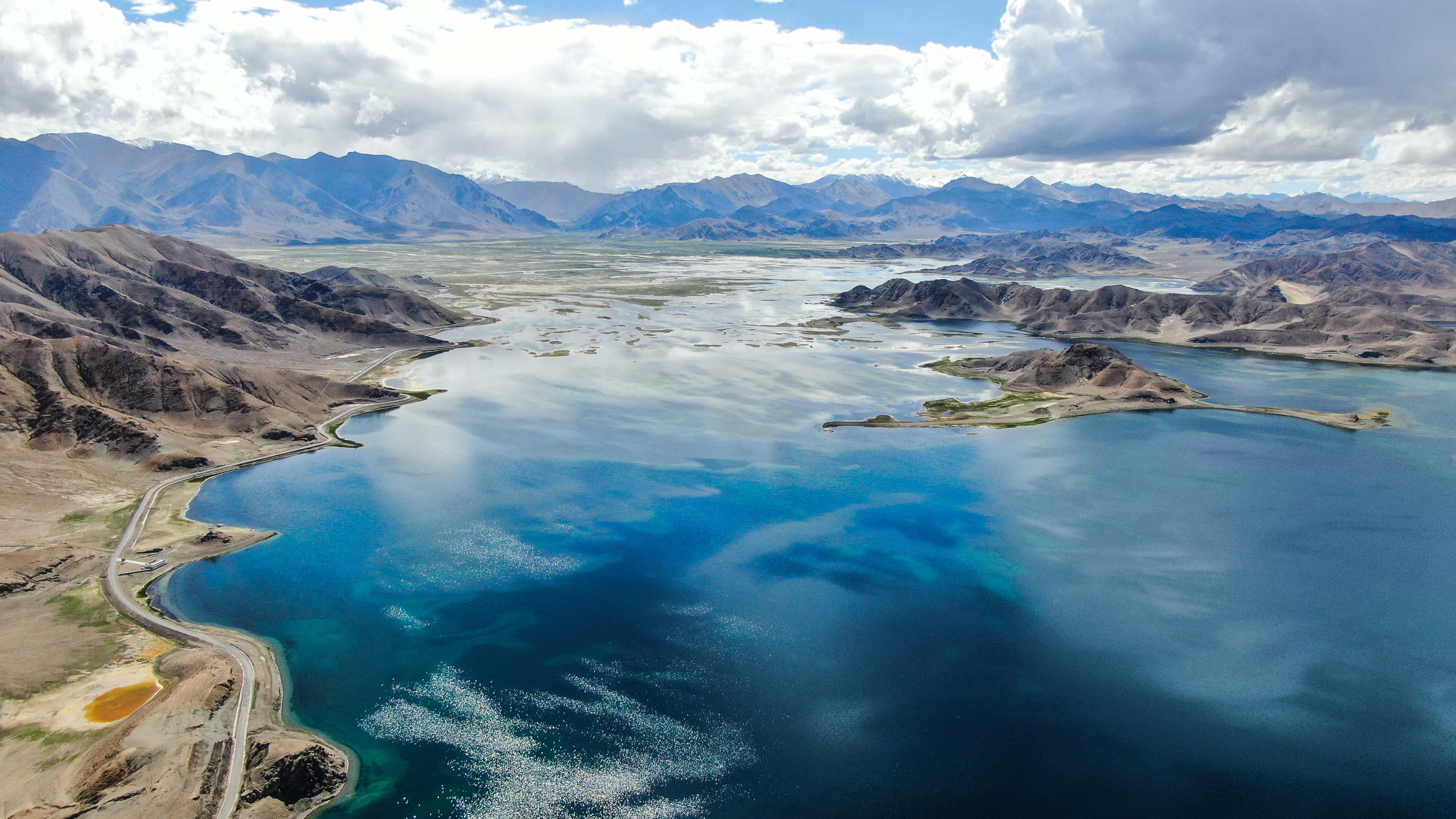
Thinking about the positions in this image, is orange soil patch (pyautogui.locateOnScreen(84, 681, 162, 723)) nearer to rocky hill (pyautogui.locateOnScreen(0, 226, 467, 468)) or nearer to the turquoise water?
the turquoise water

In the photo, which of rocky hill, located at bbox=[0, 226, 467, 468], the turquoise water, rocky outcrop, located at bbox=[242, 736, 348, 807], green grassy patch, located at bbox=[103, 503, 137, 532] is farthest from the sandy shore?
rocky hill, located at bbox=[0, 226, 467, 468]

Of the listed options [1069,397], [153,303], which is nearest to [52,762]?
[1069,397]

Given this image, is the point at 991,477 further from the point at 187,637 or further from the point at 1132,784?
the point at 187,637

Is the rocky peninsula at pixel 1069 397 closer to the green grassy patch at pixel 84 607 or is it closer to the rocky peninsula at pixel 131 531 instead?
the rocky peninsula at pixel 131 531

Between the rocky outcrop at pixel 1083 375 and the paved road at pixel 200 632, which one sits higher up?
the rocky outcrop at pixel 1083 375

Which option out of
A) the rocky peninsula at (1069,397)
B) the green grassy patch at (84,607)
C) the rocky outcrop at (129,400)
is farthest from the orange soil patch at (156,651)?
the rocky peninsula at (1069,397)

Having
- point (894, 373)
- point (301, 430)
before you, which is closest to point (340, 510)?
point (301, 430)
